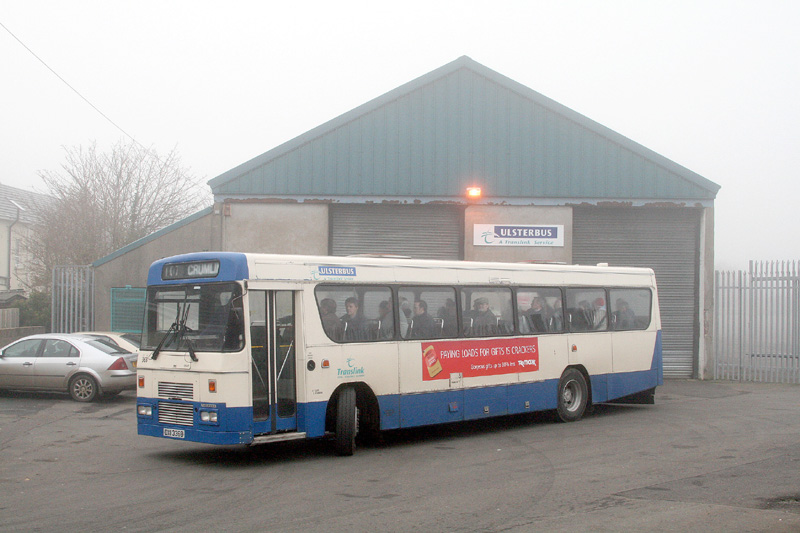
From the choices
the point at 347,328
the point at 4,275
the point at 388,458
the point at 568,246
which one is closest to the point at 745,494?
the point at 388,458

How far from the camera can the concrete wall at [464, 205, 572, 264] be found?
74.1ft

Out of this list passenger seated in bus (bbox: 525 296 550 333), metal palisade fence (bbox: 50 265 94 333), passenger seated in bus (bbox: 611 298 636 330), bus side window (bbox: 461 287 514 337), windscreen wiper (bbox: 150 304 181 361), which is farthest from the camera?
metal palisade fence (bbox: 50 265 94 333)

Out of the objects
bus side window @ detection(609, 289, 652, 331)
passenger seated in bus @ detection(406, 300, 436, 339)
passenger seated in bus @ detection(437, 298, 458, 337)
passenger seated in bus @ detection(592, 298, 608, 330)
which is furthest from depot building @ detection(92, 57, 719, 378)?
passenger seated in bus @ detection(406, 300, 436, 339)

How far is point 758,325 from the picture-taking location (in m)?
22.4

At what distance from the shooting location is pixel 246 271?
10508 millimetres

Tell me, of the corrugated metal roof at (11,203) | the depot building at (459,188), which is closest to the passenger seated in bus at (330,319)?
the depot building at (459,188)

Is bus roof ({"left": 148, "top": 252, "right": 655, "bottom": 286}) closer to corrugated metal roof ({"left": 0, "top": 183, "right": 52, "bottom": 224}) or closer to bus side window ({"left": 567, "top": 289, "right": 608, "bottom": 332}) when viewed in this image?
bus side window ({"left": 567, "top": 289, "right": 608, "bottom": 332})

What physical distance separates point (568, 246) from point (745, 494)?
47.8 feet

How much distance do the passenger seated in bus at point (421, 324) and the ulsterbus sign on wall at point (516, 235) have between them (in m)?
10.1

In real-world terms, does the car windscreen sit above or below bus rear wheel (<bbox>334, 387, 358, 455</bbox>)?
above

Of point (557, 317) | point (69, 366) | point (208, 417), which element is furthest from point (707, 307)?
point (208, 417)

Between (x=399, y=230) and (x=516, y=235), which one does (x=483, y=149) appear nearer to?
(x=516, y=235)

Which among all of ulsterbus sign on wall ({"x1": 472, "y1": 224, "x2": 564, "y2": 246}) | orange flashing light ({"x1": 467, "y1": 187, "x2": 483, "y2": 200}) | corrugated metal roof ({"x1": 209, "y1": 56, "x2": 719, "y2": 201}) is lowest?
ulsterbus sign on wall ({"x1": 472, "y1": 224, "x2": 564, "y2": 246})

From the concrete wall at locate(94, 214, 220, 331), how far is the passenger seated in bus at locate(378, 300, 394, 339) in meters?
11.3
